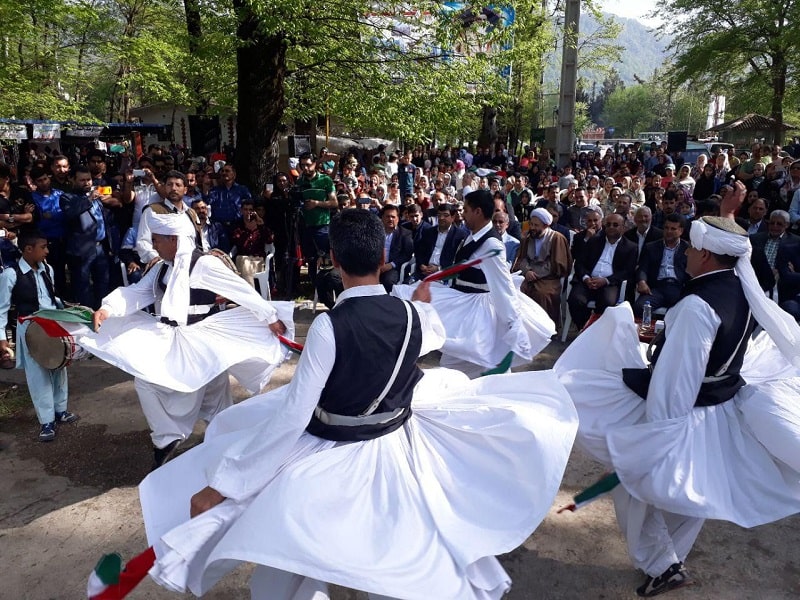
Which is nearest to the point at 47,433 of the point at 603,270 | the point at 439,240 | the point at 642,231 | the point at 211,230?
the point at 211,230

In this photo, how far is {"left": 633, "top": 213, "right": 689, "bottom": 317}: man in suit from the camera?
24.2ft

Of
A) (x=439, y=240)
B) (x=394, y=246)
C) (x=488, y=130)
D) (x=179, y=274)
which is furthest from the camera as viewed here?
(x=488, y=130)

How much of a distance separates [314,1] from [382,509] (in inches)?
336

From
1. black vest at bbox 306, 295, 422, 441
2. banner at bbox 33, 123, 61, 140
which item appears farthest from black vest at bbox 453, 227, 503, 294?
banner at bbox 33, 123, 61, 140

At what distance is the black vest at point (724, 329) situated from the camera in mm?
3004

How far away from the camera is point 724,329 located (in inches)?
118

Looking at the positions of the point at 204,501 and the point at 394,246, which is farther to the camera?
the point at 394,246

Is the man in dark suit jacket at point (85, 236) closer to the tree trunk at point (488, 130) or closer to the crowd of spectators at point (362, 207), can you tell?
the crowd of spectators at point (362, 207)

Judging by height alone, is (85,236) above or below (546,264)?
above

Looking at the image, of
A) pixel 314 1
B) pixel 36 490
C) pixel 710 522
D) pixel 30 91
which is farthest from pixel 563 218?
pixel 30 91

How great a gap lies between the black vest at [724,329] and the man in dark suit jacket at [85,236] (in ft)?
22.8

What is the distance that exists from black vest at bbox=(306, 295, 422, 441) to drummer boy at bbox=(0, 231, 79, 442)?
135 inches

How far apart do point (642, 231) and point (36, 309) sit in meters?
6.64

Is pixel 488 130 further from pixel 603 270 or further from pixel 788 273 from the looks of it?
pixel 788 273
